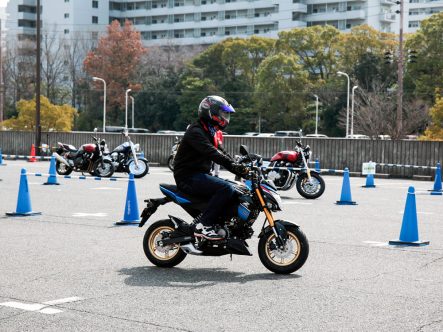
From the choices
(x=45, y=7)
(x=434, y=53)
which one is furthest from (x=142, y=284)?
(x=45, y=7)

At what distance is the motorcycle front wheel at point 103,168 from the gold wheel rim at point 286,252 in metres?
16.4

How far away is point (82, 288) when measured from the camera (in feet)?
24.9

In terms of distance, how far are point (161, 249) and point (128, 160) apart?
642 inches

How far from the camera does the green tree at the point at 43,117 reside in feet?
163

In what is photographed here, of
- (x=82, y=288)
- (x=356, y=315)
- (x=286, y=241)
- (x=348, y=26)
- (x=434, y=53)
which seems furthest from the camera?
(x=348, y=26)

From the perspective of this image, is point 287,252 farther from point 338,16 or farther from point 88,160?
point 338,16

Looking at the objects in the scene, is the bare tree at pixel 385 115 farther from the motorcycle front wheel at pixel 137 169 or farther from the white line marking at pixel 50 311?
the white line marking at pixel 50 311

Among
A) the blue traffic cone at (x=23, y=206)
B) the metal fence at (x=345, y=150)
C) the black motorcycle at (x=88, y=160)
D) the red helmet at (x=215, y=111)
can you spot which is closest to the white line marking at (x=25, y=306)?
the red helmet at (x=215, y=111)

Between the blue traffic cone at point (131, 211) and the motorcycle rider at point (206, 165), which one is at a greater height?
the motorcycle rider at point (206, 165)

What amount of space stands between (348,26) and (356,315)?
10462cm

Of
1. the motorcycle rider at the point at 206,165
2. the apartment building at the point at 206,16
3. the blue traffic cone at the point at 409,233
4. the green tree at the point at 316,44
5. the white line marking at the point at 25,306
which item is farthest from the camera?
the apartment building at the point at 206,16

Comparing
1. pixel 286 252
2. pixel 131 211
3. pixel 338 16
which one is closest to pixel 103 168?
pixel 131 211

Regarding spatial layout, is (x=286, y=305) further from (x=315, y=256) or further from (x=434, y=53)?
(x=434, y=53)

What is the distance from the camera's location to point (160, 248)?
28.9 feet
